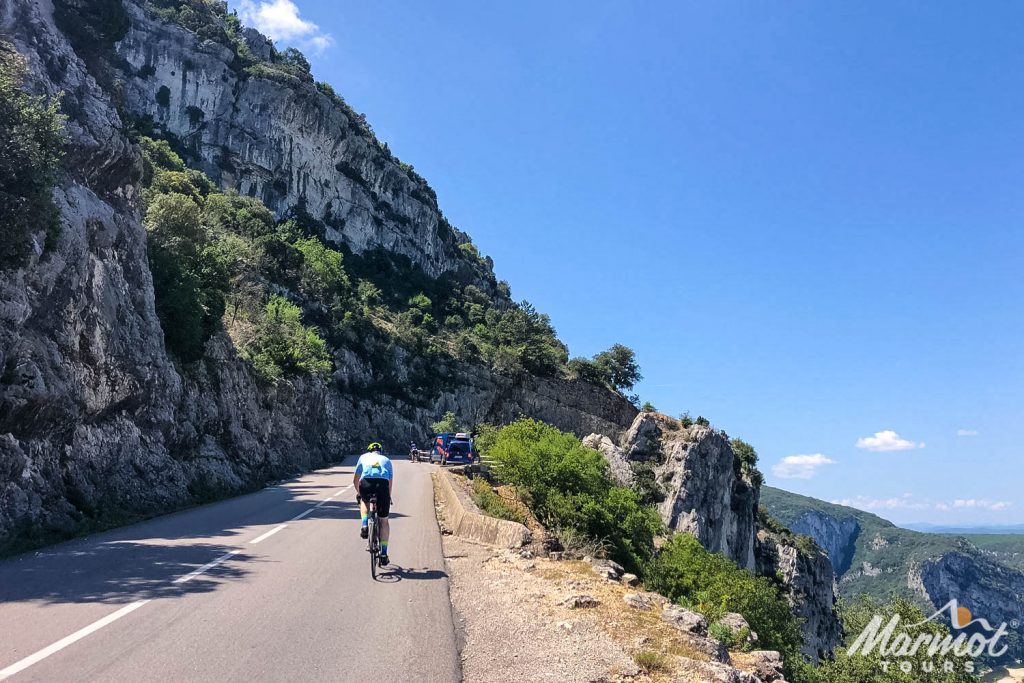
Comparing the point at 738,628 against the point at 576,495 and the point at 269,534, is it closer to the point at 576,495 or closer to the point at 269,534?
the point at 576,495

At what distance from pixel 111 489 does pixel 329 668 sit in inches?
552

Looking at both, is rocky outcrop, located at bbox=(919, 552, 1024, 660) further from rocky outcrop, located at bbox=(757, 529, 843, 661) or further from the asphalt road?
the asphalt road

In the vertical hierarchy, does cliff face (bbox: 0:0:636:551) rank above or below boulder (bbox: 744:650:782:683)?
above

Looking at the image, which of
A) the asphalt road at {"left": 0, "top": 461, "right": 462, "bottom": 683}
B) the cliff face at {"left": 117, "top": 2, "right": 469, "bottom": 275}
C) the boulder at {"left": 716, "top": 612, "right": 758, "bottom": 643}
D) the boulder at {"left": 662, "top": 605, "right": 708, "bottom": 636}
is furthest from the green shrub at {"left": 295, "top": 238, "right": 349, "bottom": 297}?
the boulder at {"left": 662, "top": 605, "right": 708, "bottom": 636}

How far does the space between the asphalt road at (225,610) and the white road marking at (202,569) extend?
2cm

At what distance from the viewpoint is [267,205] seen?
86375 millimetres

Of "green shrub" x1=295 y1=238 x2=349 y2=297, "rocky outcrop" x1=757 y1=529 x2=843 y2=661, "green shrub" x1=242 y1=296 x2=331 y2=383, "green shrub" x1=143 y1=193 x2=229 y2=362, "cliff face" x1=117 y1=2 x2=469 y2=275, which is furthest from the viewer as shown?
"cliff face" x1=117 y1=2 x2=469 y2=275

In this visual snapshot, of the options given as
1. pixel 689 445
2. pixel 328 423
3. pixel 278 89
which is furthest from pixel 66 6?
pixel 278 89

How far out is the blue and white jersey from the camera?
30.3 feet

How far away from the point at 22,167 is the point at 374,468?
11.4 metres

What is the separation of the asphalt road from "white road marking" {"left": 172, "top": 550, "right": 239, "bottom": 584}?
0.08ft

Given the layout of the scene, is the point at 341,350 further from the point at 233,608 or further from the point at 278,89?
the point at 233,608

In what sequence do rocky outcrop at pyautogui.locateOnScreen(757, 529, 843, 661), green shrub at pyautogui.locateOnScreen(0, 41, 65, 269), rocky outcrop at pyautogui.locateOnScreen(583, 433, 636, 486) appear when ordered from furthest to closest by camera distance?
1. rocky outcrop at pyautogui.locateOnScreen(757, 529, 843, 661)
2. rocky outcrop at pyautogui.locateOnScreen(583, 433, 636, 486)
3. green shrub at pyautogui.locateOnScreen(0, 41, 65, 269)

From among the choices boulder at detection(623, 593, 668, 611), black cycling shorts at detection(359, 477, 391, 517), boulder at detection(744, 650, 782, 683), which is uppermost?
black cycling shorts at detection(359, 477, 391, 517)
